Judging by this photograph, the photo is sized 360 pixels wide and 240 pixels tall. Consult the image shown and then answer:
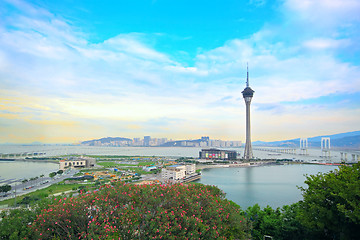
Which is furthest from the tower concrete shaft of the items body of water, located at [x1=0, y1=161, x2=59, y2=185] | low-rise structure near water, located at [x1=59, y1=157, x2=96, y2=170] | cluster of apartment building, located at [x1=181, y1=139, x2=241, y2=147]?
cluster of apartment building, located at [x1=181, y1=139, x2=241, y2=147]

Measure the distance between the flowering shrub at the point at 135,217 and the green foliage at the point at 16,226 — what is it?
10cm

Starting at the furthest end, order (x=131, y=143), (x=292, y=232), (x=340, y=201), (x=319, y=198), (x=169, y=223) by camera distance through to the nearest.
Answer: (x=131, y=143), (x=292, y=232), (x=319, y=198), (x=340, y=201), (x=169, y=223)

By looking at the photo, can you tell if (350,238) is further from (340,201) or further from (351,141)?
(351,141)

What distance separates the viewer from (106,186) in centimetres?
251

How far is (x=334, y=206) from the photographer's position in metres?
2.50

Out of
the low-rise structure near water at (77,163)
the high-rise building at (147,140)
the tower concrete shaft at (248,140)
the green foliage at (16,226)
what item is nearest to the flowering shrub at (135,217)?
the green foliage at (16,226)

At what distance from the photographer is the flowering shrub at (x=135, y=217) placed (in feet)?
6.19

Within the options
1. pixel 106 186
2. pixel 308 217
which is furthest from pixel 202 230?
pixel 308 217

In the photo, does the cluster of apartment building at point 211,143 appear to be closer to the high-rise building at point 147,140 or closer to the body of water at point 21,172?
the high-rise building at point 147,140

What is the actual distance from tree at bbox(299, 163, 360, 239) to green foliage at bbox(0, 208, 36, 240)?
313cm

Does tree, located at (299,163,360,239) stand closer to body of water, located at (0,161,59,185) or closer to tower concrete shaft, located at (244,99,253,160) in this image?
body of water, located at (0,161,59,185)

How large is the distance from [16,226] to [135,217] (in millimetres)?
1187

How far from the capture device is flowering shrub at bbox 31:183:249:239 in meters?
1.89

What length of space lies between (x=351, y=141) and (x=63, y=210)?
62.0 meters
